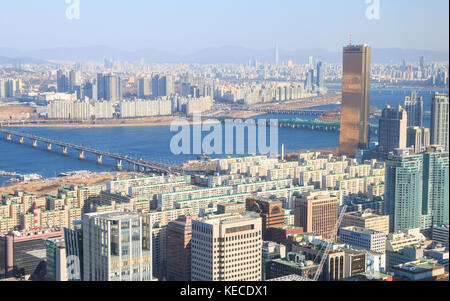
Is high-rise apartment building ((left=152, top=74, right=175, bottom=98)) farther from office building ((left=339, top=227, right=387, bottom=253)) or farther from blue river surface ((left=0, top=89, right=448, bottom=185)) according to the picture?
office building ((left=339, top=227, right=387, bottom=253))

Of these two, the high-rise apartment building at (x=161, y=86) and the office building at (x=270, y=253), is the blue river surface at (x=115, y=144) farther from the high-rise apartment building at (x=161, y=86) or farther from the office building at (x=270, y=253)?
the high-rise apartment building at (x=161, y=86)

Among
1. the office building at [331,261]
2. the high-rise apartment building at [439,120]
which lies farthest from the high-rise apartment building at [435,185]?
the high-rise apartment building at [439,120]

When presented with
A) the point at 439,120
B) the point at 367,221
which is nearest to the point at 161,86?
the point at 439,120

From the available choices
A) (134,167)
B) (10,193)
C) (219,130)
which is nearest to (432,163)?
(10,193)

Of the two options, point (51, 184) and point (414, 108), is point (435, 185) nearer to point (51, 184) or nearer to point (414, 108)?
point (51, 184)

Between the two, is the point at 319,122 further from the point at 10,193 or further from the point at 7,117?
the point at 10,193

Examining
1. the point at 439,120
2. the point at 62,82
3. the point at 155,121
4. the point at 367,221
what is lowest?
the point at 367,221
